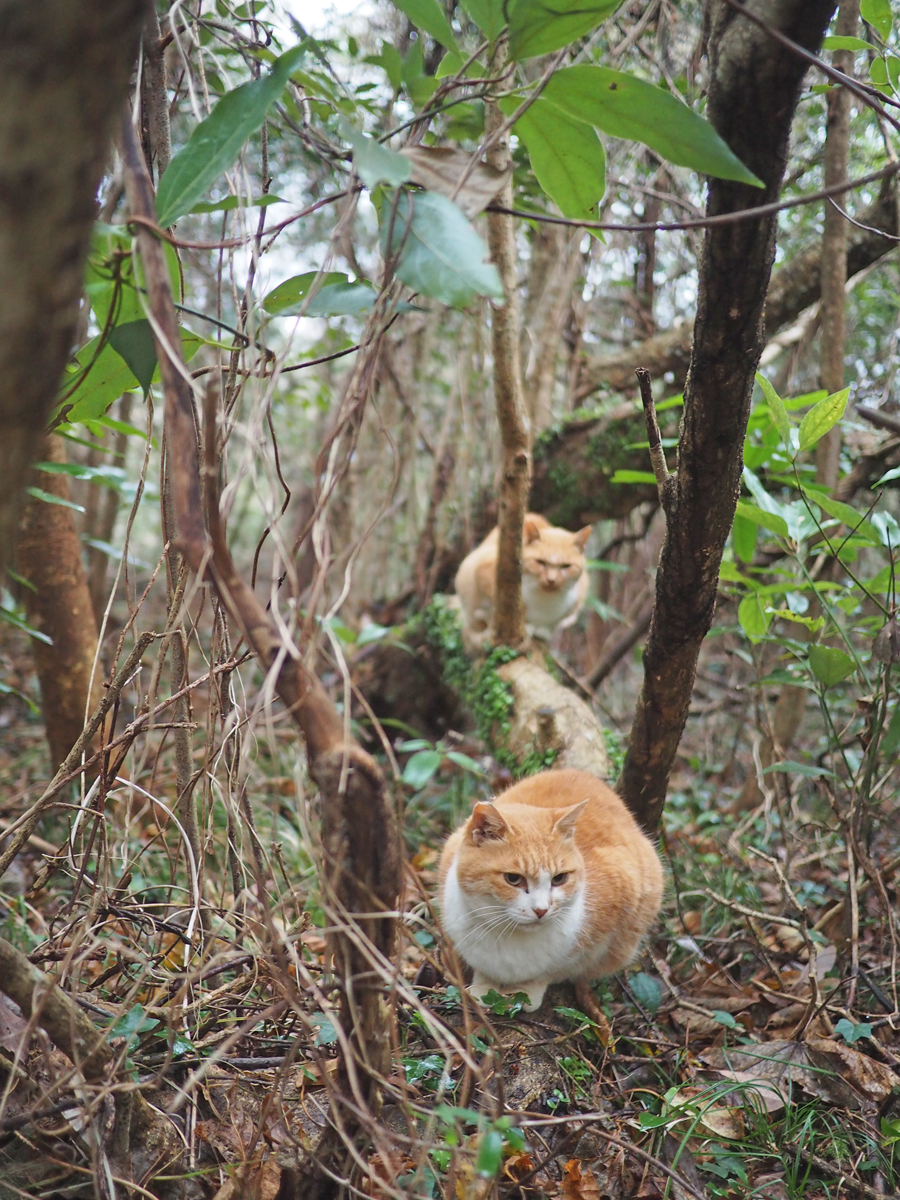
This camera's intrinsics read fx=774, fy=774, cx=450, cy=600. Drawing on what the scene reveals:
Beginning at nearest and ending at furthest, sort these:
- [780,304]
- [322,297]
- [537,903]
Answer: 1. [322,297]
2. [537,903]
3. [780,304]

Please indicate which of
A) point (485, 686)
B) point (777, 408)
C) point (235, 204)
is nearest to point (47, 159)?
point (235, 204)

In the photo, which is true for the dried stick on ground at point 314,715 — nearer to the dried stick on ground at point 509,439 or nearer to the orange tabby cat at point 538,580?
the dried stick on ground at point 509,439

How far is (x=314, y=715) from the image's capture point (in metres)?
1.01

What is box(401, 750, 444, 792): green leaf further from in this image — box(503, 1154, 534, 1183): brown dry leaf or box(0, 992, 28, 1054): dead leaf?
box(0, 992, 28, 1054): dead leaf

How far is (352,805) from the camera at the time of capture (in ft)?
3.37

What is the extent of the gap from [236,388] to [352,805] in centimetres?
80

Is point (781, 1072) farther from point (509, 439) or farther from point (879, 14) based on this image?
point (879, 14)

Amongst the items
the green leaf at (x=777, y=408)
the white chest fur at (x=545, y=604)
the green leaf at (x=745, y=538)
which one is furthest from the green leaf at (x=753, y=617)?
the white chest fur at (x=545, y=604)

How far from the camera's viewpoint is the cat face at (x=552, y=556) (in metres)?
4.47

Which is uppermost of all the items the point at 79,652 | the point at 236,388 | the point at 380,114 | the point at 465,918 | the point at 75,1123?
the point at 380,114

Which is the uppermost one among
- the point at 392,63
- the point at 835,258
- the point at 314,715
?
the point at 835,258

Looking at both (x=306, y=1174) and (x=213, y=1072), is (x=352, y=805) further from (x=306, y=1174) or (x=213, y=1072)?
(x=213, y=1072)

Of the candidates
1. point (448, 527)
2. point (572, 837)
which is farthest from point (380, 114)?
point (572, 837)

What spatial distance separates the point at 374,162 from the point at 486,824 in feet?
5.73
